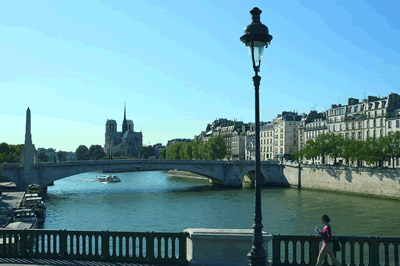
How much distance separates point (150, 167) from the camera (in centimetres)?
6831

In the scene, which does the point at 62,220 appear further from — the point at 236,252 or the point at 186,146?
the point at 186,146

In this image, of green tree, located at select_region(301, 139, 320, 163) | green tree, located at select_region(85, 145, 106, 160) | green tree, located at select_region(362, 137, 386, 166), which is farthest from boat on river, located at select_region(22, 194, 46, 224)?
green tree, located at select_region(85, 145, 106, 160)

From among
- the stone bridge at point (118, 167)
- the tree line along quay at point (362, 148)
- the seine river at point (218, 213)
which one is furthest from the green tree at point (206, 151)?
the seine river at point (218, 213)

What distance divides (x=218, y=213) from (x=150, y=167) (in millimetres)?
31946

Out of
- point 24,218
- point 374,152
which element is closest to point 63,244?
point 24,218

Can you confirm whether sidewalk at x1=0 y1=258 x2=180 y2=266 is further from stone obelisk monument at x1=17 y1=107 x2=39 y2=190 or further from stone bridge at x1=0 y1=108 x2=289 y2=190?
stone obelisk monument at x1=17 y1=107 x2=39 y2=190

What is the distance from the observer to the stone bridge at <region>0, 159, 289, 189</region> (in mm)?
57344

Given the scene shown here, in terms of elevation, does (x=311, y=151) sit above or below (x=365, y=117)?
below

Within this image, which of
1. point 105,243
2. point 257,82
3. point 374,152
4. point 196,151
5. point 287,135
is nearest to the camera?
point 257,82

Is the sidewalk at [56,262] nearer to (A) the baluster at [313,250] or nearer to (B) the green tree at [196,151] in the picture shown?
(A) the baluster at [313,250]

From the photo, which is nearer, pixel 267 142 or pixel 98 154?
pixel 267 142

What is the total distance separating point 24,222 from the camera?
2972 centimetres

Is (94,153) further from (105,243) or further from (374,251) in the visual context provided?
(374,251)

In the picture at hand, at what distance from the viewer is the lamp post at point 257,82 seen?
8.73 m
